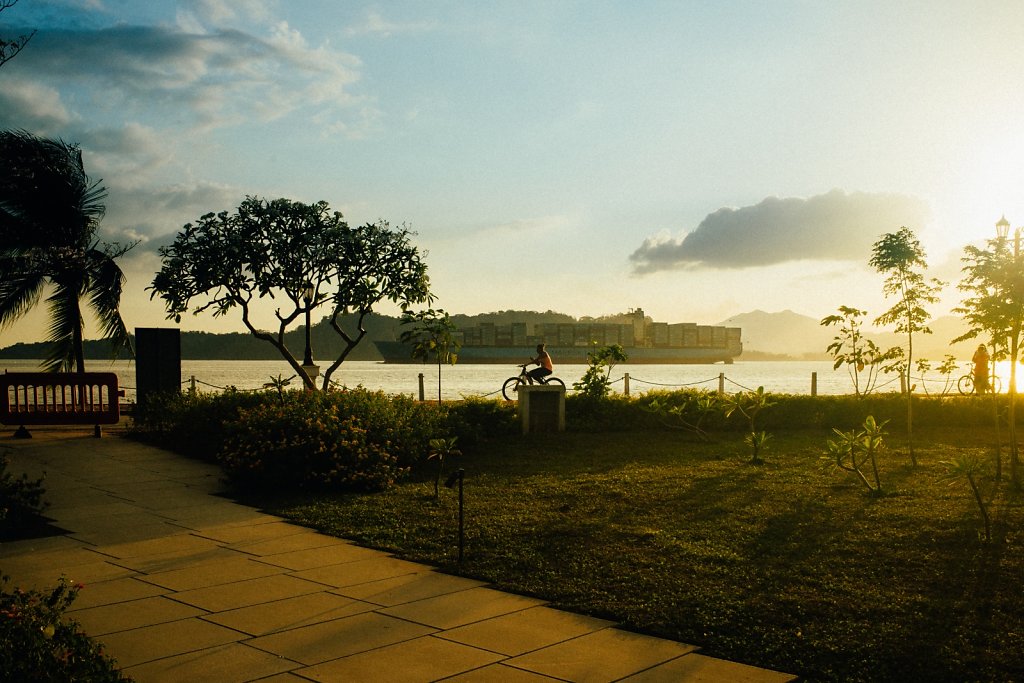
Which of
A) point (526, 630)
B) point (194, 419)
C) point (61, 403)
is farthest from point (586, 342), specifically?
point (526, 630)

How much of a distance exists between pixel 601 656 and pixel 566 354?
9971cm

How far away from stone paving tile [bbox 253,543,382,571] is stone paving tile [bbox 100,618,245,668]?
4.24 ft

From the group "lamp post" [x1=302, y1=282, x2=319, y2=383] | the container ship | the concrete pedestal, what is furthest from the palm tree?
the container ship

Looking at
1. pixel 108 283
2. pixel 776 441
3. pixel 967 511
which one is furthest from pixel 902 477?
pixel 108 283

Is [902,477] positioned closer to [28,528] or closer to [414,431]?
[414,431]

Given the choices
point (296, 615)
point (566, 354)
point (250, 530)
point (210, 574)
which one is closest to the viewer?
point (296, 615)

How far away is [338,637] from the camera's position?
4.12 meters

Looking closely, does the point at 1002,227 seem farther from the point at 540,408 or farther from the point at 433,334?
the point at 433,334

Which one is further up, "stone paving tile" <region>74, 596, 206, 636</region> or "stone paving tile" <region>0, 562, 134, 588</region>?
"stone paving tile" <region>74, 596, 206, 636</region>

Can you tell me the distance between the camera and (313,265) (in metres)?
18.9

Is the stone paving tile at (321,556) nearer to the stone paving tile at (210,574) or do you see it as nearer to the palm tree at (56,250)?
the stone paving tile at (210,574)

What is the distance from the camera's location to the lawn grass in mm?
4078

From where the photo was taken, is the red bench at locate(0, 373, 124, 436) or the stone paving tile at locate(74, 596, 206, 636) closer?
the stone paving tile at locate(74, 596, 206, 636)

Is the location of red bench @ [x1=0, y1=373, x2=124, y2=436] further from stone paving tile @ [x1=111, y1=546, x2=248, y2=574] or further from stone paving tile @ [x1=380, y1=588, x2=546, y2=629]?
stone paving tile @ [x1=380, y1=588, x2=546, y2=629]
